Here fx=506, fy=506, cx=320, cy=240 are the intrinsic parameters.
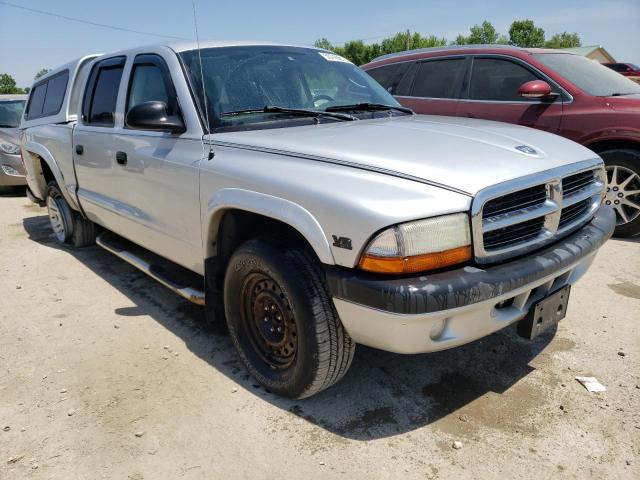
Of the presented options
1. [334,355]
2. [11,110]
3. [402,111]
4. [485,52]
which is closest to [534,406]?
[334,355]

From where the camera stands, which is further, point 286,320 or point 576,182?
point 576,182

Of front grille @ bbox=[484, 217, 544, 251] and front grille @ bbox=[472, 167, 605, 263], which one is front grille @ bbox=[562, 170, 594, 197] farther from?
front grille @ bbox=[484, 217, 544, 251]

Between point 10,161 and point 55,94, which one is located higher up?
point 55,94

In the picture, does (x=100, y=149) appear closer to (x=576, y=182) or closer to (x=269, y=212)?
(x=269, y=212)

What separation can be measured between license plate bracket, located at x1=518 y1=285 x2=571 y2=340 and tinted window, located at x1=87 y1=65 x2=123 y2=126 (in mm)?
3127

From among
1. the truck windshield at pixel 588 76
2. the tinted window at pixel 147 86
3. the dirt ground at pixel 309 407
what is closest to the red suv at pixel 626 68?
the truck windshield at pixel 588 76

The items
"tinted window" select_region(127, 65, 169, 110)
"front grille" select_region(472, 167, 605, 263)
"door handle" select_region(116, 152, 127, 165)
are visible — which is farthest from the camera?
"door handle" select_region(116, 152, 127, 165)

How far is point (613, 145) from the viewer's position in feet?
16.4

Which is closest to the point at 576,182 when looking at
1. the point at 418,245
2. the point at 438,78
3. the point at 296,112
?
the point at 418,245

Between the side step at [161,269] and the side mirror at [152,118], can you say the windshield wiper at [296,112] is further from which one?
the side step at [161,269]

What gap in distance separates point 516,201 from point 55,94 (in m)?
4.79

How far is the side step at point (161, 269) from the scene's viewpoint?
10.4ft

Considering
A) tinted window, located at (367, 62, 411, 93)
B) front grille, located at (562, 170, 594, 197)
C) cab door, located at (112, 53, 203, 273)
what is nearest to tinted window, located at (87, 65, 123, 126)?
cab door, located at (112, 53, 203, 273)

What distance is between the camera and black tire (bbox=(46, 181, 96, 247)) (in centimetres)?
514
